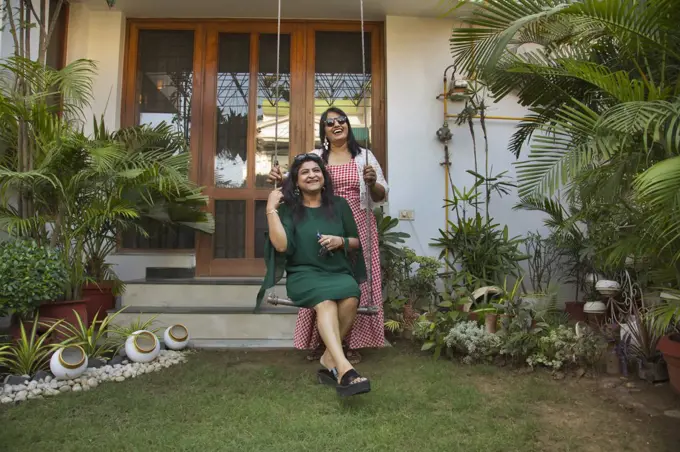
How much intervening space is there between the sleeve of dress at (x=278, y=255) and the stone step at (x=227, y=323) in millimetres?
1185

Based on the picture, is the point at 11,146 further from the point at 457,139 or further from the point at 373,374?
the point at 457,139

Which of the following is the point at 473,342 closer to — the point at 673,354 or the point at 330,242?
the point at 673,354

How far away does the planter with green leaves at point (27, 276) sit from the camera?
291 centimetres

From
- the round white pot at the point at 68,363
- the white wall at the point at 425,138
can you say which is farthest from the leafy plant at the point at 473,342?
the round white pot at the point at 68,363

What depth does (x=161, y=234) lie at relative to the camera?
16.1ft

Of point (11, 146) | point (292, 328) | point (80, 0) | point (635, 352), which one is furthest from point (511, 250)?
point (80, 0)

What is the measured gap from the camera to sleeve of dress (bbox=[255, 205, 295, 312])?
8.43 ft

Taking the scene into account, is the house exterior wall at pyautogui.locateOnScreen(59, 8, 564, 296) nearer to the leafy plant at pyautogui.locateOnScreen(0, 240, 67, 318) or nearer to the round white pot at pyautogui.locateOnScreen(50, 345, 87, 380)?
the leafy plant at pyautogui.locateOnScreen(0, 240, 67, 318)

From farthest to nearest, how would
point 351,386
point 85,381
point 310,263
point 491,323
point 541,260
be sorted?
point 541,260 < point 491,323 < point 85,381 < point 310,263 < point 351,386

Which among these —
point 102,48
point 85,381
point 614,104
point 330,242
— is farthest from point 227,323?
point 102,48

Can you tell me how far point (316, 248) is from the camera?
2.59 meters

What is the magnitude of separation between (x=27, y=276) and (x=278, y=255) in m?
1.57

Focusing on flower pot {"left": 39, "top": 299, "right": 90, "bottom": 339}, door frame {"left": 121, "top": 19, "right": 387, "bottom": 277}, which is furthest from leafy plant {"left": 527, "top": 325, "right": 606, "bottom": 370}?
flower pot {"left": 39, "top": 299, "right": 90, "bottom": 339}

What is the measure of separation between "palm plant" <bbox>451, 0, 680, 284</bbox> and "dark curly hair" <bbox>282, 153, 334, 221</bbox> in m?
0.95
